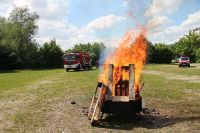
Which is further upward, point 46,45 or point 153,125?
point 46,45

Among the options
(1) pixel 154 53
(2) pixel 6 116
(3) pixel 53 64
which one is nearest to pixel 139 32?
(2) pixel 6 116

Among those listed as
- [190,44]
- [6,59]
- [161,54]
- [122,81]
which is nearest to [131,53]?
[122,81]

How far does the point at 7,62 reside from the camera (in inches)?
2822

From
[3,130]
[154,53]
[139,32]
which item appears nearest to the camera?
[3,130]

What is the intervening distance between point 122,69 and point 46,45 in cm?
7498

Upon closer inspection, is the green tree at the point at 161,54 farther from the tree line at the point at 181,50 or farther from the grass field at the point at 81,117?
the grass field at the point at 81,117

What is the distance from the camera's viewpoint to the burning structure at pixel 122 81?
1259cm

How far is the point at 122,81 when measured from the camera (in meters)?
13.6

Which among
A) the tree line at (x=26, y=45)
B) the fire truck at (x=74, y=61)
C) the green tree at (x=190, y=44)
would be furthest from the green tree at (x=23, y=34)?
the green tree at (x=190, y=44)

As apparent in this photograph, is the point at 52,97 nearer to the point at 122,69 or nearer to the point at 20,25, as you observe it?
the point at 122,69

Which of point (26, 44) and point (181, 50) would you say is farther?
point (181, 50)

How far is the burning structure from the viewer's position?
496 inches

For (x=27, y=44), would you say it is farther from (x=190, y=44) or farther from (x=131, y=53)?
(x=131, y=53)

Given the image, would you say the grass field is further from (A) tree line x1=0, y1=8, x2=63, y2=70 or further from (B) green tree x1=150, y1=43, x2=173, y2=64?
(B) green tree x1=150, y1=43, x2=173, y2=64
